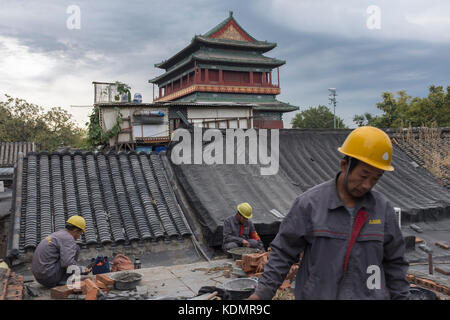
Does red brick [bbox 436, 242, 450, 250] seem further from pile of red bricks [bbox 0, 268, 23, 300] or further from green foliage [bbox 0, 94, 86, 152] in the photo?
green foliage [bbox 0, 94, 86, 152]

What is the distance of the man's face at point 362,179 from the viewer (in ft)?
6.47

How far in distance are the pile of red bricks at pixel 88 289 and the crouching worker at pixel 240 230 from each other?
2.06m

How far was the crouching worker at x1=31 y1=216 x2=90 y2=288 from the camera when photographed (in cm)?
411

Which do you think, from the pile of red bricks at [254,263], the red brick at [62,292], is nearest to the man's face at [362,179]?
the pile of red bricks at [254,263]

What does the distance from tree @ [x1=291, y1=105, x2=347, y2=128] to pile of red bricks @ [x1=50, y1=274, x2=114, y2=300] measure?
139 ft

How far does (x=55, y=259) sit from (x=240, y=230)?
2741 millimetres

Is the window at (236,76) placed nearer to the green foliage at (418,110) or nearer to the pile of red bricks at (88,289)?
the green foliage at (418,110)

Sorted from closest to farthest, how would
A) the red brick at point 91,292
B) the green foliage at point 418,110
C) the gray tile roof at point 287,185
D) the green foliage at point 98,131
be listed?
the red brick at point 91,292 < the gray tile roof at point 287,185 < the green foliage at point 98,131 < the green foliage at point 418,110

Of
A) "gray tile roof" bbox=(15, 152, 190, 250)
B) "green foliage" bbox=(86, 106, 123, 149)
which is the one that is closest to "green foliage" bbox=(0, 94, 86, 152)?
"green foliage" bbox=(86, 106, 123, 149)

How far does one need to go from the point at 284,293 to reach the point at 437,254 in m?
3.88

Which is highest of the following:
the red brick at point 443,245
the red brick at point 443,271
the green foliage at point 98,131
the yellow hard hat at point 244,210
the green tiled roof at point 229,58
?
the green tiled roof at point 229,58

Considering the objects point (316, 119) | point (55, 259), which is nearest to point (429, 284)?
point (55, 259)
